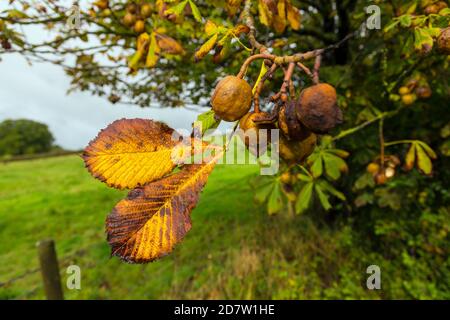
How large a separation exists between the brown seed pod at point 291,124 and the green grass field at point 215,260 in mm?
2469

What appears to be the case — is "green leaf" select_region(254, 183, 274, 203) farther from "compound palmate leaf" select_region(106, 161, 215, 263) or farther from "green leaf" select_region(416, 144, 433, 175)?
"compound palmate leaf" select_region(106, 161, 215, 263)

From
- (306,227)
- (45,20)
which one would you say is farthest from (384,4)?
(306,227)

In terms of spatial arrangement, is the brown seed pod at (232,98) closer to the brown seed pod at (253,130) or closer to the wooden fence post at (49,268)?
the brown seed pod at (253,130)

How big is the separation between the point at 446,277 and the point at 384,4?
2522 mm

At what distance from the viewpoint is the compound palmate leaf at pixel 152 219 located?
0.52 meters

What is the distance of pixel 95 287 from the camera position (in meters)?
4.82

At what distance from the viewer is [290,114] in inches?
22.8

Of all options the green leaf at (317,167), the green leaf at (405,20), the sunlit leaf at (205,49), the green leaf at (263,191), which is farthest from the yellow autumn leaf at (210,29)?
the green leaf at (263,191)

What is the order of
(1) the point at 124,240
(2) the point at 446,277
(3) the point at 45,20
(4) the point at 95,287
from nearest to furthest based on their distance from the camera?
(1) the point at 124,240, (3) the point at 45,20, (2) the point at 446,277, (4) the point at 95,287

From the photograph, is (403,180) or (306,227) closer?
(403,180)

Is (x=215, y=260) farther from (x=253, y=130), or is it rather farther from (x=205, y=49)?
(x=253, y=130)

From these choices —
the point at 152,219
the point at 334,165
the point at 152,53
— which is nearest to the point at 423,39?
the point at 334,165
